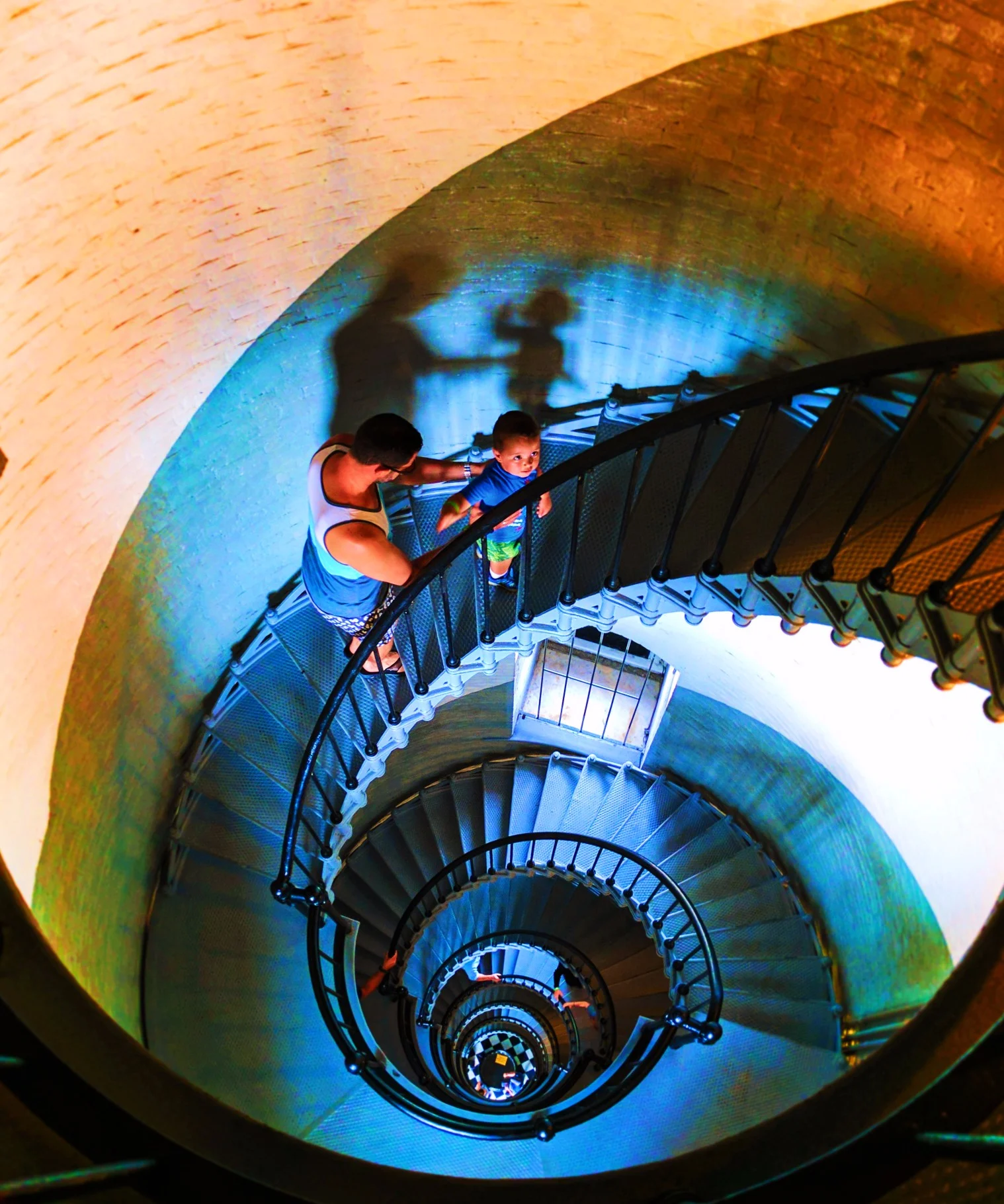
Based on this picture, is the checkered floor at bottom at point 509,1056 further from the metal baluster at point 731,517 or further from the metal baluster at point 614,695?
the metal baluster at point 731,517

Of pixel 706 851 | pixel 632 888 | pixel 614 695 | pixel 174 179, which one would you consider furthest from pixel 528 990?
pixel 174 179

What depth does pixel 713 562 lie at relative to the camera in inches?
160

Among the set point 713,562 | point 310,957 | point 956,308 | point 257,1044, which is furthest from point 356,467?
point 257,1044

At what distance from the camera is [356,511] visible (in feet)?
12.8

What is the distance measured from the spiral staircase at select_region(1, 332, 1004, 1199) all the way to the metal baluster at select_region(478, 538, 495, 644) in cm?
5

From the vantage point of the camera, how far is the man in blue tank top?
3711 mm

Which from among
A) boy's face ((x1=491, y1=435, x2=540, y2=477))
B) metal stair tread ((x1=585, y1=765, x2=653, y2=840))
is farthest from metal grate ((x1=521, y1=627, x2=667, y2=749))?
boy's face ((x1=491, y1=435, x2=540, y2=477))

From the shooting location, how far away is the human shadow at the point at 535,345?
5.26m

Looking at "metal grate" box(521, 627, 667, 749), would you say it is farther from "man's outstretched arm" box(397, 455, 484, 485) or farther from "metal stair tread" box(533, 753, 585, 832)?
"man's outstretched arm" box(397, 455, 484, 485)

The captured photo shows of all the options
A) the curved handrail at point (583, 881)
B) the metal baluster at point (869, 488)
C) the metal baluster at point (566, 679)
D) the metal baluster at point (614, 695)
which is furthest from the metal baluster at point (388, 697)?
the metal baluster at point (614, 695)

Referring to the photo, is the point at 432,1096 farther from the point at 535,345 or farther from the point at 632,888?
the point at 535,345

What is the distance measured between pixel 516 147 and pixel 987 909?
5346 mm

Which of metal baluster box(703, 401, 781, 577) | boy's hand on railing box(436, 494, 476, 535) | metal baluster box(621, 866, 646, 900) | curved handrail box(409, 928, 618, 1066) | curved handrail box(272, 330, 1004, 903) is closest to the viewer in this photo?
curved handrail box(272, 330, 1004, 903)

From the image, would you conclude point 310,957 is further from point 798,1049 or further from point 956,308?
point 956,308
